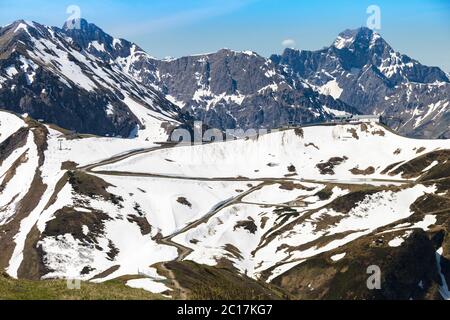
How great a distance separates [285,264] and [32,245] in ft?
276

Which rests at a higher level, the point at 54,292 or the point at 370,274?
the point at 54,292

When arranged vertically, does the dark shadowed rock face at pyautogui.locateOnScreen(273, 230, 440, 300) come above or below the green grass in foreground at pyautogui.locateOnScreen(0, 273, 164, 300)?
below

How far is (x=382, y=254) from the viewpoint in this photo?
184875 mm

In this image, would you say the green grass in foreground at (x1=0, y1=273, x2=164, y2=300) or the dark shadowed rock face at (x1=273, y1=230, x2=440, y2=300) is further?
the dark shadowed rock face at (x1=273, y1=230, x2=440, y2=300)

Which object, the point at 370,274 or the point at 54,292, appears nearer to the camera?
the point at 54,292

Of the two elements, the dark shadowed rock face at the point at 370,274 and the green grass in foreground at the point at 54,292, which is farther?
the dark shadowed rock face at the point at 370,274

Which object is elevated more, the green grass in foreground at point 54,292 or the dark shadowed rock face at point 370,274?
the green grass in foreground at point 54,292
